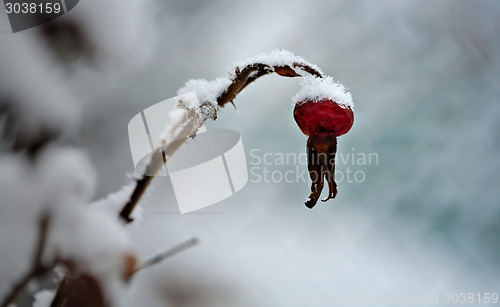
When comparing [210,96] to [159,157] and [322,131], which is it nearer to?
[159,157]

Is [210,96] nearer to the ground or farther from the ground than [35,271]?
farther from the ground

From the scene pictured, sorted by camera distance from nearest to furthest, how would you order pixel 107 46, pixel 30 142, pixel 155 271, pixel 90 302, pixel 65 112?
pixel 90 302 → pixel 30 142 → pixel 65 112 → pixel 107 46 → pixel 155 271

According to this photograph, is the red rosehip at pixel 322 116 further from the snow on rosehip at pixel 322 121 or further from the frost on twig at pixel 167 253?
the frost on twig at pixel 167 253

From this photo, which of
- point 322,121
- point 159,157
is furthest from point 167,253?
point 322,121

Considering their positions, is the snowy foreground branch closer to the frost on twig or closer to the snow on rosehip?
the frost on twig

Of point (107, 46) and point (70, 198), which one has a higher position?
point (107, 46)

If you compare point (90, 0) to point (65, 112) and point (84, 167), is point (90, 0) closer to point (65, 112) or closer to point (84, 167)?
point (65, 112)

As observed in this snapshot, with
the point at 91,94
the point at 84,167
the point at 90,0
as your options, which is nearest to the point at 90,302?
the point at 84,167
